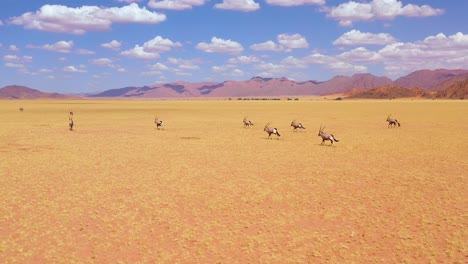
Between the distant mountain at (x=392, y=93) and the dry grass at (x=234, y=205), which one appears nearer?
the dry grass at (x=234, y=205)

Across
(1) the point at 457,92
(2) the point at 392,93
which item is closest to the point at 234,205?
(1) the point at 457,92

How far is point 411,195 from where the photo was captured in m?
12.5

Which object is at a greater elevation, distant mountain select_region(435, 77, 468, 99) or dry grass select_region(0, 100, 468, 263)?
distant mountain select_region(435, 77, 468, 99)

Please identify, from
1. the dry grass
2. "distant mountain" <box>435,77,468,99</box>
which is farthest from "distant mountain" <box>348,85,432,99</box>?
the dry grass

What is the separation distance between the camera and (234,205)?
11.7m

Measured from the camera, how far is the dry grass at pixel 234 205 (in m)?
8.70

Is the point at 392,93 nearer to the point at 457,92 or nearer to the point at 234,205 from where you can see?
the point at 457,92

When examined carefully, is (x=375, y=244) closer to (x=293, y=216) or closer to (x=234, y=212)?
(x=293, y=216)

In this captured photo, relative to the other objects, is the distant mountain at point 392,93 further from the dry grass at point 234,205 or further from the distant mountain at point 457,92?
the dry grass at point 234,205

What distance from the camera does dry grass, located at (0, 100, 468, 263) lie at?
870cm

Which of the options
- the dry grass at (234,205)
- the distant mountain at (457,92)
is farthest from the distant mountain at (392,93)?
the dry grass at (234,205)

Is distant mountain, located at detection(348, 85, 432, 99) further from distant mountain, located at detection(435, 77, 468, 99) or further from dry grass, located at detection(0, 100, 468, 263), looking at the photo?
dry grass, located at detection(0, 100, 468, 263)

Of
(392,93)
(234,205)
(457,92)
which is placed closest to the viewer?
(234,205)

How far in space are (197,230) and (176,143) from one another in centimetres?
1481
